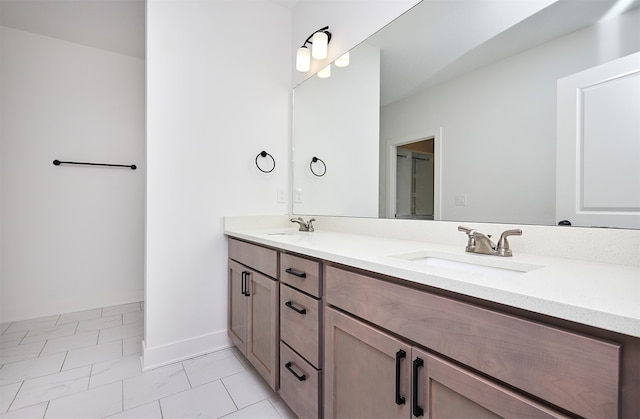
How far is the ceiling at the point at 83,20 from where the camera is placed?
87.2 inches

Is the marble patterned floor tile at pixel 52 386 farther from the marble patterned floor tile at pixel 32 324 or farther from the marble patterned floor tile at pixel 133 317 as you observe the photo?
the marble patterned floor tile at pixel 32 324

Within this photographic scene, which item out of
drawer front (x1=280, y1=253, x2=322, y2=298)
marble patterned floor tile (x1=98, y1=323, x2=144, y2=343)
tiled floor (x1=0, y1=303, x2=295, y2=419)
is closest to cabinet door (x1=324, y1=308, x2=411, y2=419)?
drawer front (x1=280, y1=253, x2=322, y2=298)

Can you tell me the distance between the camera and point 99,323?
8.11 feet

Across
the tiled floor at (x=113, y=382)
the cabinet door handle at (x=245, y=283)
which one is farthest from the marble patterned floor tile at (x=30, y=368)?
the cabinet door handle at (x=245, y=283)

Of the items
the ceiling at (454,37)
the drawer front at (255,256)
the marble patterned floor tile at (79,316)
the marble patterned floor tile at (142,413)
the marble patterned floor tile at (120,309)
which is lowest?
A: the marble patterned floor tile at (120,309)

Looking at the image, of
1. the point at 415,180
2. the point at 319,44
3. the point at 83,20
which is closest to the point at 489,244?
the point at 415,180

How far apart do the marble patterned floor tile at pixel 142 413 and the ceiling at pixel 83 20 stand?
8.76 feet

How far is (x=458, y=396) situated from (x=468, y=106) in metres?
1.08

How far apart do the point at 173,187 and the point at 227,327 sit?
3.36 feet

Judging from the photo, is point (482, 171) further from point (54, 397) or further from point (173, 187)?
point (54, 397)

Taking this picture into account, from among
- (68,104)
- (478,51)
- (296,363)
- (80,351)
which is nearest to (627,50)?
(478,51)

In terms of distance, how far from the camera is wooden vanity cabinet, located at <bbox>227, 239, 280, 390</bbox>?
1408 mm

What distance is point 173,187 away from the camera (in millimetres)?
1884

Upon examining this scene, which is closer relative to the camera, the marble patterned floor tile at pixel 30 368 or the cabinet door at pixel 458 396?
the cabinet door at pixel 458 396
